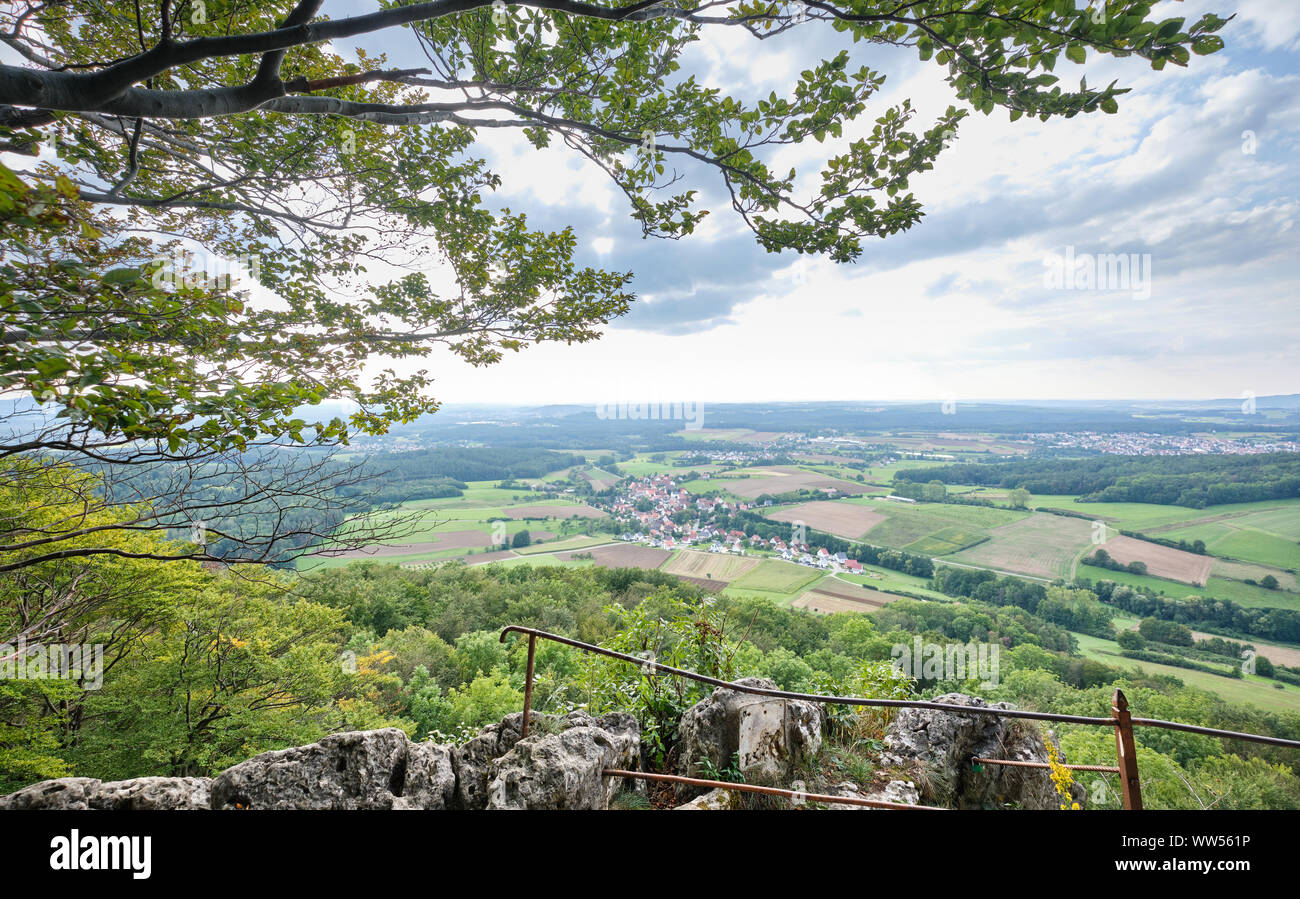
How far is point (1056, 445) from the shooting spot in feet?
281

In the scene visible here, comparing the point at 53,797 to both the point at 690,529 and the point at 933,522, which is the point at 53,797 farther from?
the point at 933,522

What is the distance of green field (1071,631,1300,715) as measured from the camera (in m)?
26.5

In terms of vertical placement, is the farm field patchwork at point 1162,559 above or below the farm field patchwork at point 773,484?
below

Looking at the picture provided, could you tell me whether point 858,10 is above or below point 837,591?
above

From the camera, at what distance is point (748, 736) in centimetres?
418

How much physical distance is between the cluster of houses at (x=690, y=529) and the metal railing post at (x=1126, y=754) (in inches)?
1714

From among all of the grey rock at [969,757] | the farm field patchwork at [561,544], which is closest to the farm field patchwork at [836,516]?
the farm field patchwork at [561,544]

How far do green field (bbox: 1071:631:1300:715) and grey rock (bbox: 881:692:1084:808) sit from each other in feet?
124

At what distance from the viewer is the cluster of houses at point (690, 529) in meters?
44.0

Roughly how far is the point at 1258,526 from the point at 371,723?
8461 centimetres

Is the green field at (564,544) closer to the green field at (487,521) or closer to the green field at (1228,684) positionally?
the green field at (487,521)
